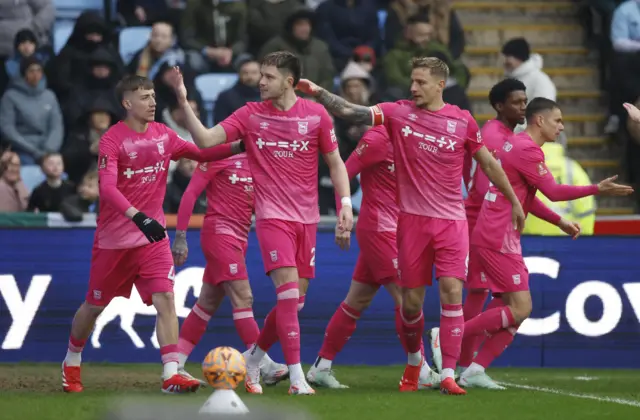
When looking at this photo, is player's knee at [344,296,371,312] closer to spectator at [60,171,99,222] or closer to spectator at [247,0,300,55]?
spectator at [60,171,99,222]

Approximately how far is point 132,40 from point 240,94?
2.34 metres

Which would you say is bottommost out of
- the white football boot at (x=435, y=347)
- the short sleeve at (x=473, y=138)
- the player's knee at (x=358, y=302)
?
the white football boot at (x=435, y=347)

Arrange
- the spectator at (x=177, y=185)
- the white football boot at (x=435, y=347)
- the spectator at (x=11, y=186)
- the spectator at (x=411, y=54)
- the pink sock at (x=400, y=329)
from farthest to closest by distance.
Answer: the spectator at (x=411, y=54) → the spectator at (x=177, y=185) → the spectator at (x=11, y=186) → the white football boot at (x=435, y=347) → the pink sock at (x=400, y=329)

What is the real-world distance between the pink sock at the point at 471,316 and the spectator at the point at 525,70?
5.14 meters

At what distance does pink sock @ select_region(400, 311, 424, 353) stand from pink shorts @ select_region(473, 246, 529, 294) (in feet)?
2.39

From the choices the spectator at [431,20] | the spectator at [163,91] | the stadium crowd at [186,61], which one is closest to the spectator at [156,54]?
the stadium crowd at [186,61]

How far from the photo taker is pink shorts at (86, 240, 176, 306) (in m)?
12.3

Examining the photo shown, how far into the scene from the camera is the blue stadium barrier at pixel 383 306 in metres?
15.0

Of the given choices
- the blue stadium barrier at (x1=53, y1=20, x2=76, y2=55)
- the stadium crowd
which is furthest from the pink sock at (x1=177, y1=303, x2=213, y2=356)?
the blue stadium barrier at (x1=53, y1=20, x2=76, y2=55)

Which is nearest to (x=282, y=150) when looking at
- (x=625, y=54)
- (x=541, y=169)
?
(x=541, y=169)

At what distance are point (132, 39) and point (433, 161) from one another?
8565 mm

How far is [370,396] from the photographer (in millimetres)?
12102

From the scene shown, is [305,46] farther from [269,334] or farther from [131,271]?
[131,271]

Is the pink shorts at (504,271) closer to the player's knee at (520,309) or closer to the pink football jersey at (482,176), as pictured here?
the player's knee at (520,309)
